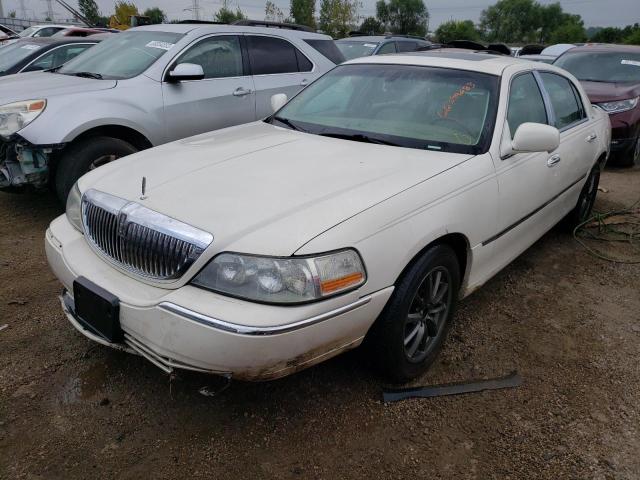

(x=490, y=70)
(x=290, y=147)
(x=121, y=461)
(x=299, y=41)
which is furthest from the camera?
(x=299, y=41)

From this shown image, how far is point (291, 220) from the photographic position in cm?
206

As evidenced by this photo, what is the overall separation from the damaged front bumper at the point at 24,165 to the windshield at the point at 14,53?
372 cm

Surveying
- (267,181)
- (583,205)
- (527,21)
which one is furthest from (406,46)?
(527,21)

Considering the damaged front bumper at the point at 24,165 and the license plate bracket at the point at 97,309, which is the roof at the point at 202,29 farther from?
the license plate bracket at the point at 97,309

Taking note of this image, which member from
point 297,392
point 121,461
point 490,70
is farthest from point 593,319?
point 121,461

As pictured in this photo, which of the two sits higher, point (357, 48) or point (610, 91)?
point (357, 48)

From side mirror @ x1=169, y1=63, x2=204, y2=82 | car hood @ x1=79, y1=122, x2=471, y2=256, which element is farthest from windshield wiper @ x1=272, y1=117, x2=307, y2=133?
side mirror @ x1=169, y1=63, x2=204, y2=82

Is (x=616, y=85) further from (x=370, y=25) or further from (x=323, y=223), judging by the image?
(x=370, y=25)

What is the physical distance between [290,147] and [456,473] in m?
1.85

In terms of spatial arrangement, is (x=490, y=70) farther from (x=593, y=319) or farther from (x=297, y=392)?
(x=297, y=392)

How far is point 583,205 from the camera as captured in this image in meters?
4.62

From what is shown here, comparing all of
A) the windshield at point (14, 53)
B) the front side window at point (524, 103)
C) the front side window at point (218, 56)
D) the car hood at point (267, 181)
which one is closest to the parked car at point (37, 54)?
the windshield at point (14, 53)

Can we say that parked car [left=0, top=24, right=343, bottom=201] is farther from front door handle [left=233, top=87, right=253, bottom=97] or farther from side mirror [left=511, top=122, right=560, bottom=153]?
side mirror [left=511, top=122, right=560, bottom=153]

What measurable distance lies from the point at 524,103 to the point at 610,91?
514 centimetres
